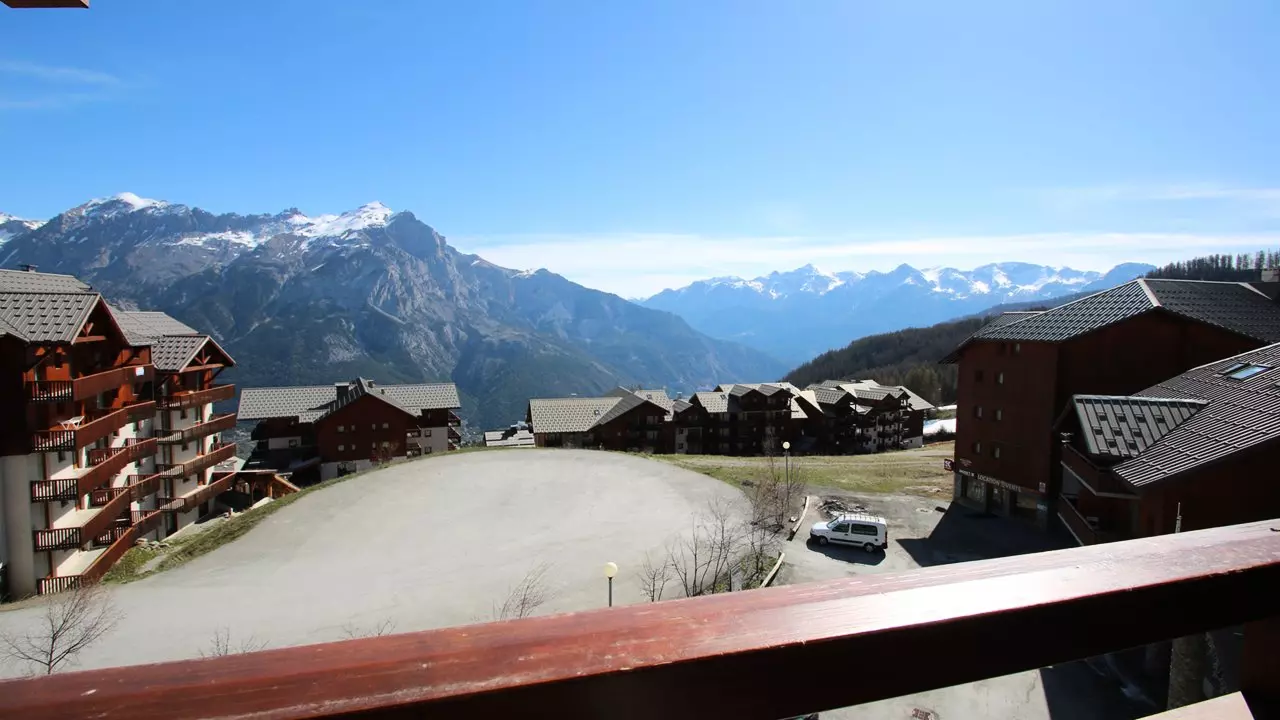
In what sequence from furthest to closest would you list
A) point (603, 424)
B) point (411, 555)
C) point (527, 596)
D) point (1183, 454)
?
point (603, 424), point (411, 555), point (527, 596), point (1183, 454)

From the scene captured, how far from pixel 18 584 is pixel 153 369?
12.4 metres

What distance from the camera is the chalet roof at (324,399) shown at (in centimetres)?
5119

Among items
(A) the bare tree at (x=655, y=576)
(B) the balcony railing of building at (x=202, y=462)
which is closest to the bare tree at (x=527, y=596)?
(A) the bare tree at (x=655, y=576)

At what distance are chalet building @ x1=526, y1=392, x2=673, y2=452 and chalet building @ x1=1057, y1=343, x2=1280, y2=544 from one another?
38931mm

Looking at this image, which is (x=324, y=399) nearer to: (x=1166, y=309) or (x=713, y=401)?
(x=713, y=401)

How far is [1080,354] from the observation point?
2498cm

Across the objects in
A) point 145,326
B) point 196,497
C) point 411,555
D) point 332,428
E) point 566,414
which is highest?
point 145,326

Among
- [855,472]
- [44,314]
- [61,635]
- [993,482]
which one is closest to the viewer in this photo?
[61,635]

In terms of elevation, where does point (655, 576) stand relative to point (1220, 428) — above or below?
below

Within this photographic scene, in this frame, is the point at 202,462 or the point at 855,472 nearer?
the point at 202,462

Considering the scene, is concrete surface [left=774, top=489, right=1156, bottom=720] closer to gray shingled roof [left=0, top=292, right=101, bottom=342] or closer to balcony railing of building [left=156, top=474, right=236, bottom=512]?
gray shingled roof [left=0, top=292, right=101, bottom=342]

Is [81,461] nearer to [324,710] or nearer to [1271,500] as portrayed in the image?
[324,710]

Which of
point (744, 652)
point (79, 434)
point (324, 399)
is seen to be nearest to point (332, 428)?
point (324, 399)

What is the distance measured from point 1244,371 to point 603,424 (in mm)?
44254
